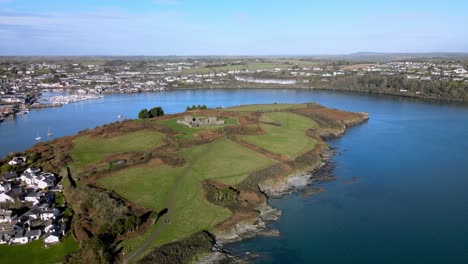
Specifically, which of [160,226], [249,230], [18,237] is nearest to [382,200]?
[249,230]

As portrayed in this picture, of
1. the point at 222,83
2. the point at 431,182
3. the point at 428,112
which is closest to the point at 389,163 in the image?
the point at 431,182

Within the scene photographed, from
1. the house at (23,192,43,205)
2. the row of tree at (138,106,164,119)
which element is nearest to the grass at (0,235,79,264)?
the house at (23,192,43,205)

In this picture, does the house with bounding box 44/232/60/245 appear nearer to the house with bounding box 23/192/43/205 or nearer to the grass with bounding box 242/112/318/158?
the house with bounding box 23/192/43/205

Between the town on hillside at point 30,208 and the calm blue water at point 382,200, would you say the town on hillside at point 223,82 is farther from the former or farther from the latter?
the town on hillside at point 30,208

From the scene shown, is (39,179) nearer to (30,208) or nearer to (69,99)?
(30,208)

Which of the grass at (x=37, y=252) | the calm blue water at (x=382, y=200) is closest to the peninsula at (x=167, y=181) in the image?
the grass at (x=37, y=252)
